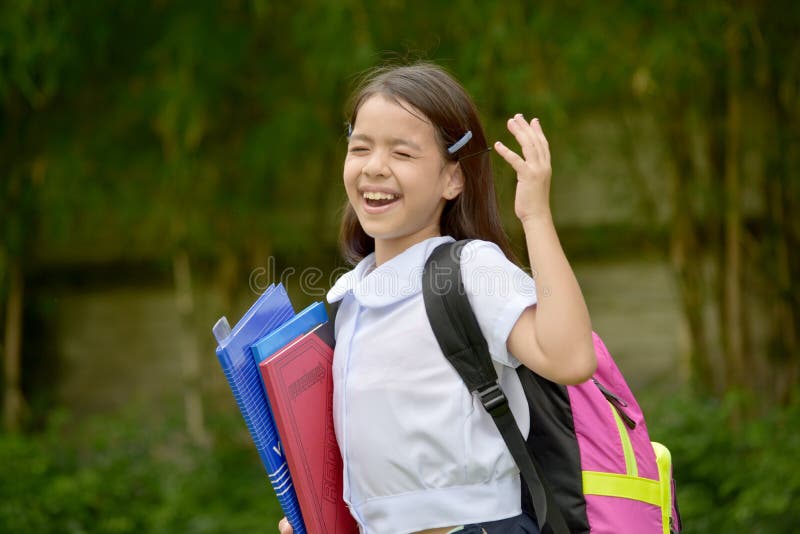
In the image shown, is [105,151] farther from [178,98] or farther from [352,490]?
[352,490]

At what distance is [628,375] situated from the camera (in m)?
4.67

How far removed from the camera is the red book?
1.39 metres

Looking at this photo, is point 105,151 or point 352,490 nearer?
point 352,490

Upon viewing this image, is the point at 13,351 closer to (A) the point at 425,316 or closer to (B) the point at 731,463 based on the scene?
(B) the point at 731,463

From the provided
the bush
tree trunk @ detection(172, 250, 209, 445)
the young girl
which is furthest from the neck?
tree trunk @ detection(172, 250, 209, 445)

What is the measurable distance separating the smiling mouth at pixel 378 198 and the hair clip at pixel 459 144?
0.34 ft

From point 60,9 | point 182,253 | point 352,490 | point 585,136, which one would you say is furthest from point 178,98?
point 352,490

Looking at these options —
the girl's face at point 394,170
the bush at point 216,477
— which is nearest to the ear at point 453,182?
the girl's face at point 394,170

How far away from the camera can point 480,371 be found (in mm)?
1312

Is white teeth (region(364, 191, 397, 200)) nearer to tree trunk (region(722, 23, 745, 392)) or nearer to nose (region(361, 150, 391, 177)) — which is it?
nose (region(361, 150, 391, 177))

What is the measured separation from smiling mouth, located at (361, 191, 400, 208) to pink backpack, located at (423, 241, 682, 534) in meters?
0.10

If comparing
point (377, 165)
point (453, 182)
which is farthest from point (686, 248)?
point (377, 165)

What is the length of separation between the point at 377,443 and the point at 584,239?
A: 343 centimetres

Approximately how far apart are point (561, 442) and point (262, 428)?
1.39ft
